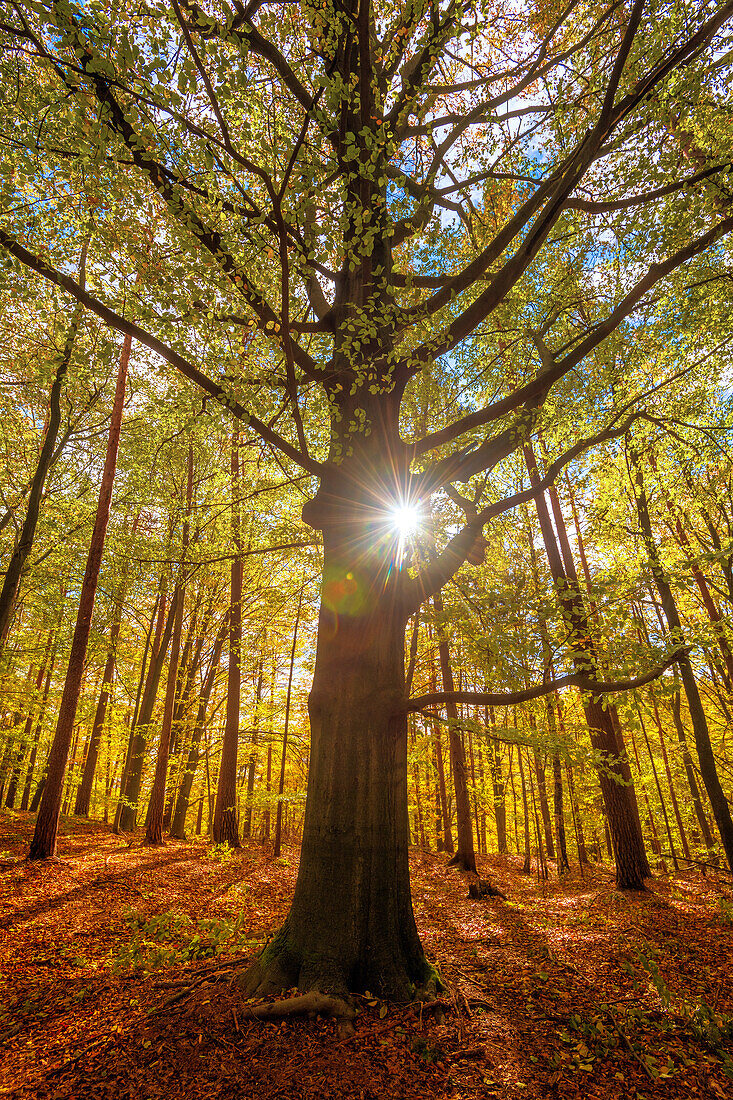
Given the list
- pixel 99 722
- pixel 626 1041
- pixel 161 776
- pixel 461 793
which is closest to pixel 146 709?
pixel 99 722

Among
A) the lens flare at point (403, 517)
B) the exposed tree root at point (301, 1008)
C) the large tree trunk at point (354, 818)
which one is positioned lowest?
the exposed tree root at point (301, 1008)

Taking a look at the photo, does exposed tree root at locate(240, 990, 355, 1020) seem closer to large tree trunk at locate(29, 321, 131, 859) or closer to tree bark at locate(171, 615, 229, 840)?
large tree trunk at locate(29, 321, 131, 859)

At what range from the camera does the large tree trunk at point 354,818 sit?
12.8ft

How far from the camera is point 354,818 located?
13.6 ft

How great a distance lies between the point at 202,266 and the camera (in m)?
4.34

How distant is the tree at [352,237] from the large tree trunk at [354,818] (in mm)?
19

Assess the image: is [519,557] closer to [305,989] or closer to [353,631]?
[353,631]

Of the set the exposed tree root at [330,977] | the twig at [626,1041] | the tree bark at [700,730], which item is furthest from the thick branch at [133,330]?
the tree bark at [700,730]

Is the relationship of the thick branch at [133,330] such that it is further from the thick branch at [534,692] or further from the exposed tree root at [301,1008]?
the exposed tree root at [301,1008]

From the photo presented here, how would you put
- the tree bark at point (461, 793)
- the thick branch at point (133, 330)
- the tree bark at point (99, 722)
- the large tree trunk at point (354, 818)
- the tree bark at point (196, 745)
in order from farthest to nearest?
the tree bark at point (99, 722) → the tree bark at point (196, 745) → the tree bark at point (461, 793) → the large tree trunk at point (354, 818) → the thick branch at point (133, 330)

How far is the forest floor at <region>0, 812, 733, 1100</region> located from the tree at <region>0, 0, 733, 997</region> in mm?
575

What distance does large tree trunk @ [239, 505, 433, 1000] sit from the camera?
3.89 m

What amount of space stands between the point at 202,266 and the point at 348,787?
489 centimetres

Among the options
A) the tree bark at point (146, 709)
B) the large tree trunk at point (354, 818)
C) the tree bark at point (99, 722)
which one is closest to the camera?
the large tree trunk at point (354, 818)
